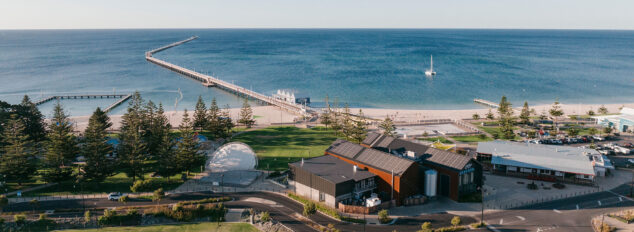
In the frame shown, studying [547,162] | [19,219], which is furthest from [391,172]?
[19,219]

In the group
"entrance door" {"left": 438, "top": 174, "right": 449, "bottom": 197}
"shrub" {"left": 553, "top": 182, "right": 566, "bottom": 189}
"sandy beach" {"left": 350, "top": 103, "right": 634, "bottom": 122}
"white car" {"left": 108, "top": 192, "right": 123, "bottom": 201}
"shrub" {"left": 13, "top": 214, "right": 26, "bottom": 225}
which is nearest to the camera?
"shrub" {"left": 13, "top": 214, "right": 26, "bottom": 225}

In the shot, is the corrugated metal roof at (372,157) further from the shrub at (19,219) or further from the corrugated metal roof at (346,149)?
the shrub at (19,219)

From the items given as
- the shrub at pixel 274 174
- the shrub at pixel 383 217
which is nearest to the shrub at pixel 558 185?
the shrub at pixel 383 217

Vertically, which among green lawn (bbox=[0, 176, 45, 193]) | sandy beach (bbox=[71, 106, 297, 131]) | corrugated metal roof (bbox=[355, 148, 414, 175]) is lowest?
green lawn (bbox=[0, 176, 45, 193])

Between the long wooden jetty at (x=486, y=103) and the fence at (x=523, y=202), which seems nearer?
the fence at (x=523, y=202)

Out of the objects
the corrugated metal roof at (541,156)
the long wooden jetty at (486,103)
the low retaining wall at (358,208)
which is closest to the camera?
the low retaining wall at (358,208)

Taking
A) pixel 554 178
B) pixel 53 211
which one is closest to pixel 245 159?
pixel 53 211

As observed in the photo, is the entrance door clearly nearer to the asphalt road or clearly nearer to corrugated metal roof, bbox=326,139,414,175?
corrugated metal roof, bbox=326,139,414,175

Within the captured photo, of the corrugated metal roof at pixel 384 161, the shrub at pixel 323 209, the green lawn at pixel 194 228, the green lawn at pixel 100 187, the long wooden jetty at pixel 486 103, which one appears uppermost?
the corrugated metal roof at pixel 384 161

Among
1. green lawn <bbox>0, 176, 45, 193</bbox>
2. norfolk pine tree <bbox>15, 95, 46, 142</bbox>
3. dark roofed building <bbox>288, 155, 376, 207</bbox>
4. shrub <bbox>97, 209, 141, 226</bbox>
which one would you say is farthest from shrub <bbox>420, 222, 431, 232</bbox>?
norfolk pine tree <bbox>15, 95, 46, 142</bbox>
